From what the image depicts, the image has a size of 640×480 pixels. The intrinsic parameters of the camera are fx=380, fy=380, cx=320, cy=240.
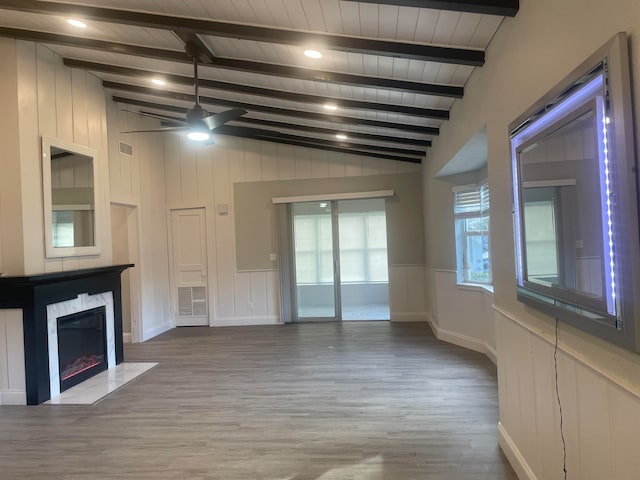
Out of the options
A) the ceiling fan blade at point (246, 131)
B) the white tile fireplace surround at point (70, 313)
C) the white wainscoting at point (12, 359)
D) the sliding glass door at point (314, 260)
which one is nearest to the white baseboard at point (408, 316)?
the sliding glass door at point (314, 260)

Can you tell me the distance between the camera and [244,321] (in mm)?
6844

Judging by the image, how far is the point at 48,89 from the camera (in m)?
3.97

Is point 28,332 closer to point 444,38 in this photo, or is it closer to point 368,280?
point 444,38

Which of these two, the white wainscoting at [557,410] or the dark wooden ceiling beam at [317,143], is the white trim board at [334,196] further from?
the white wainscoting at [557,410]

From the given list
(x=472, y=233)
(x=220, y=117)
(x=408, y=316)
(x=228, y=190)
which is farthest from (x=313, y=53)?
(x=408, y=316)

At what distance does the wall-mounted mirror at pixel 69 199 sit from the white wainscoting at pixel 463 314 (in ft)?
14.8

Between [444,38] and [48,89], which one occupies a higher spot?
[48,89]

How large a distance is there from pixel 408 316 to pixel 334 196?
2435 mm

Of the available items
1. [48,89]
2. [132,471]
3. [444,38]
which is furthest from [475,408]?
[48,89]

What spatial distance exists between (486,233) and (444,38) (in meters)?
2.77

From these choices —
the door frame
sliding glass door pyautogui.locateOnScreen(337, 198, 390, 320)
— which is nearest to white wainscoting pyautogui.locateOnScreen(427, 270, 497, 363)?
sliding glass door pyautogui.locateOnScreen(337, 198, 390, 320)

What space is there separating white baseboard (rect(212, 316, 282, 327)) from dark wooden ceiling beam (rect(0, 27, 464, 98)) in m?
4.41

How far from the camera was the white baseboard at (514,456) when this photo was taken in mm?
2094

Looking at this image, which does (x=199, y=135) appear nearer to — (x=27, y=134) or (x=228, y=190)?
(x=27, y=134)
